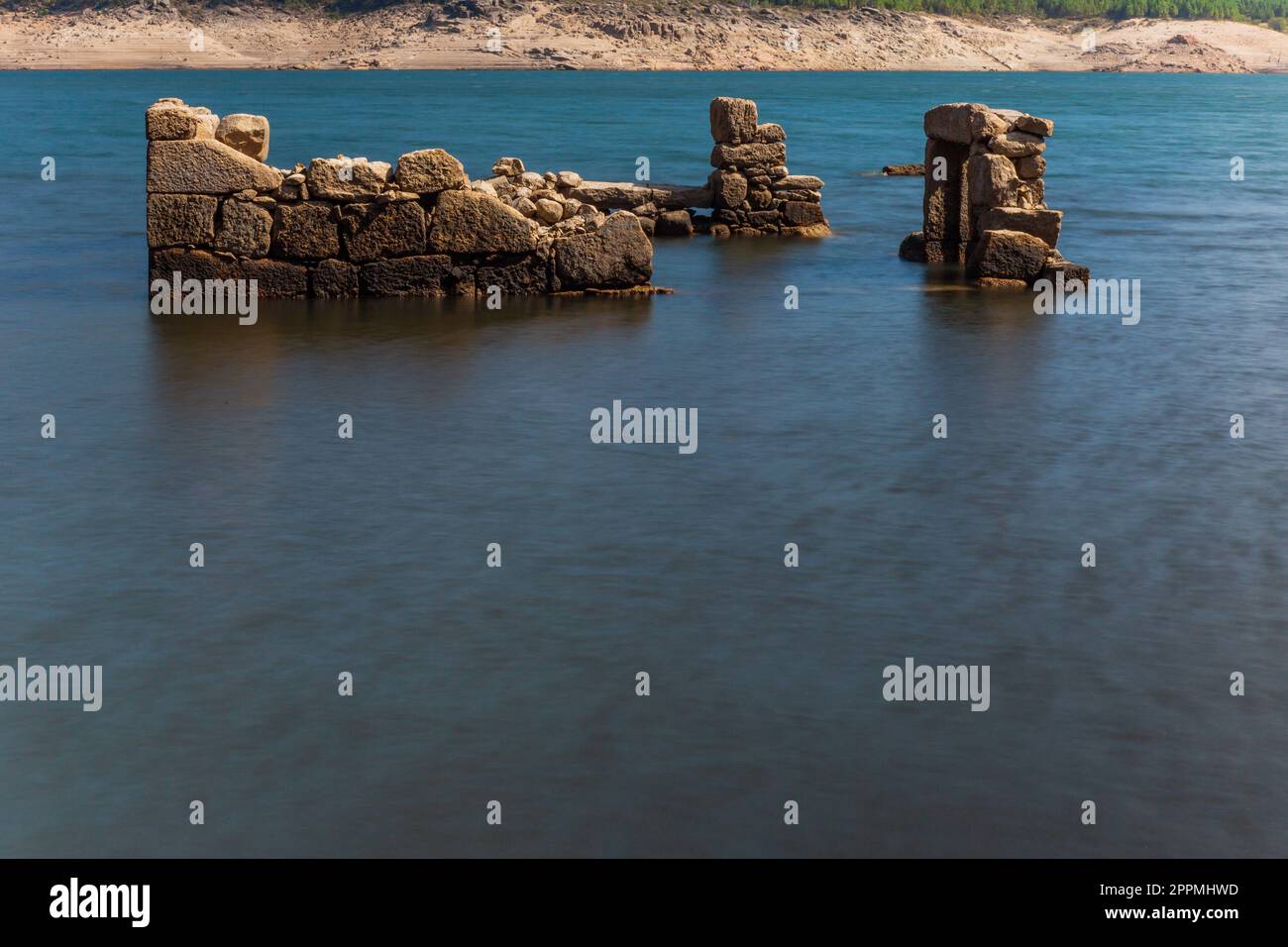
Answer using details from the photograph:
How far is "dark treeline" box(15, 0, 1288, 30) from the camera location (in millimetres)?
128625

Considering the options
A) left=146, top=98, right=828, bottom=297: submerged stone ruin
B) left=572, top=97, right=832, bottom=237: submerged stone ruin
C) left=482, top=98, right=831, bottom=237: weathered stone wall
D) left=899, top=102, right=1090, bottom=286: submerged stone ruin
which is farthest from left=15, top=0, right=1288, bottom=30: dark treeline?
left=146, top=98, right=828, bottom=297: submerged stone ruin

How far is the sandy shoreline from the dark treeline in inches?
73.2

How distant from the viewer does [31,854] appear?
5.93 metres

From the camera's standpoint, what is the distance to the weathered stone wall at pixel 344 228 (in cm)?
1620

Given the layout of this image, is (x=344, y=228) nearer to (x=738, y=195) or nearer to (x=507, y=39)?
(x=738, y=195)

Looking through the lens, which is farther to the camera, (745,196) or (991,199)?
(745,196)

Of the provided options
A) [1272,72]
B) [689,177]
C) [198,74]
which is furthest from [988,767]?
[1272,72]

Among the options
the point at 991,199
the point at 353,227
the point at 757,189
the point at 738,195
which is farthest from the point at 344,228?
the point at 757,189

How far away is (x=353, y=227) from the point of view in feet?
54.9

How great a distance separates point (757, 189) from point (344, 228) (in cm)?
862

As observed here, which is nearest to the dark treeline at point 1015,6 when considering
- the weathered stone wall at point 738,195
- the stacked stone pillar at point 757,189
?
the weathered stone wall at point 738,195

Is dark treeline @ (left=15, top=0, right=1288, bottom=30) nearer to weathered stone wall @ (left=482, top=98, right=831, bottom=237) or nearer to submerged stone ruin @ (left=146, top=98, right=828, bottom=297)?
weathered stone wall @ (left=482, top=98, right=831, bottom=237)

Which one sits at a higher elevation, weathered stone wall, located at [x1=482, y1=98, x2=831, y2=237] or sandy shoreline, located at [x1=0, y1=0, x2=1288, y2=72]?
sandy shoreline, located at [x1=0, y1=0, x2=1288, y2=72]

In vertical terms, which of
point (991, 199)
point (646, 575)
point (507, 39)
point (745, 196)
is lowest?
point (646, 575)
